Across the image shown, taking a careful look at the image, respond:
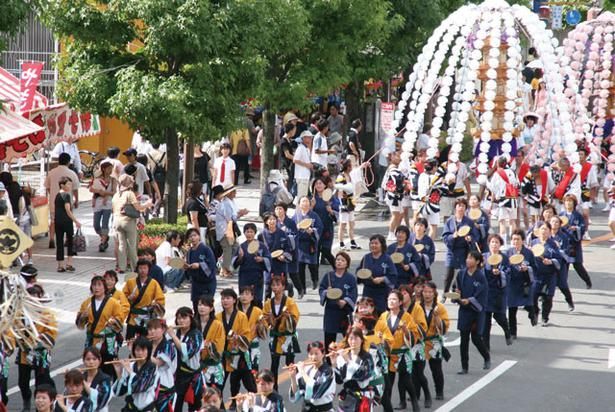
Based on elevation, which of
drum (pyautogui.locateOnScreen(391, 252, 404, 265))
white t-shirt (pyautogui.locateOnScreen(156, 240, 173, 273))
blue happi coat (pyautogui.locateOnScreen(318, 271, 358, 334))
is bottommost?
blue happi coat (pyautogui.locateOnScreen(318, 271, 358, 334))

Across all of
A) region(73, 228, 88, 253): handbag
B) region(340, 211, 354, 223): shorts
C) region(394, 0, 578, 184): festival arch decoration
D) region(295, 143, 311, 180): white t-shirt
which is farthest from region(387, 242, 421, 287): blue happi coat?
region(295, 143, 311, 180): white t-shirt

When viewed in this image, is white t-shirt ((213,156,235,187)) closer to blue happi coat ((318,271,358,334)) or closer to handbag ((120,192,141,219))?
handbag ((120,192,141,219))

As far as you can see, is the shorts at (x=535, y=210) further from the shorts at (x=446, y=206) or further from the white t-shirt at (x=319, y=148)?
the white t-shirt at (x=319, y=148)

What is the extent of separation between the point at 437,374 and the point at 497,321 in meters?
2.44

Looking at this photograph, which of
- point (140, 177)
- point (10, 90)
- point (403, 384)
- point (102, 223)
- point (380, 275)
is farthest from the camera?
point (140, 177)

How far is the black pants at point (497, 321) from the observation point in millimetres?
15289

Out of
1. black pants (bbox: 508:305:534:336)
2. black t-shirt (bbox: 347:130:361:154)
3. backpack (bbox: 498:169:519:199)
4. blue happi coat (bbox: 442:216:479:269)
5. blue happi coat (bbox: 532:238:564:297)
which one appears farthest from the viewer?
black t-shirt (bbox: 347:130:361:154)

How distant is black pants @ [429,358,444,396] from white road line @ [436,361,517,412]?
0.18 metres

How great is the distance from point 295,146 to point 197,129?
7.93 m

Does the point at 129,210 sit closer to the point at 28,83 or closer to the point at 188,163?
the point at 188,163

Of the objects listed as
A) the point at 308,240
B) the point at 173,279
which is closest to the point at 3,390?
the point at 173,279

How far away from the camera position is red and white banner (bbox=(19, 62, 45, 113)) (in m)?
21.9

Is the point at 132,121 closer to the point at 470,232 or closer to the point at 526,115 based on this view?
the point at 470,232

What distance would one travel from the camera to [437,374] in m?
13.9
